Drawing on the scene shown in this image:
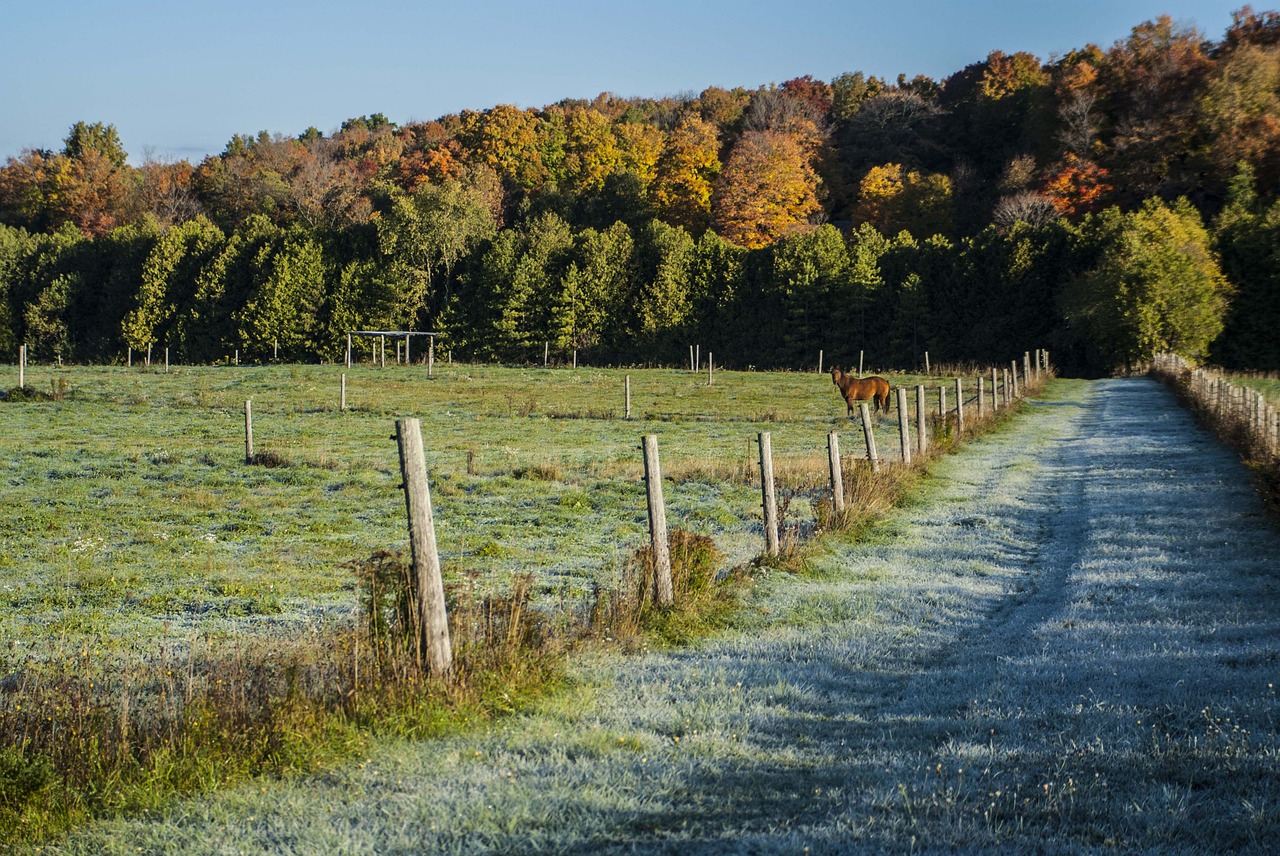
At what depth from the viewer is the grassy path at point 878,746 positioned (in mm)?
4805

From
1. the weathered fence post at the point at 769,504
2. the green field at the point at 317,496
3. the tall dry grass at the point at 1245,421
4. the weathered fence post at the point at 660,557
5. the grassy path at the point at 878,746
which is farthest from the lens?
the tall dry grass at the point at 1245,421

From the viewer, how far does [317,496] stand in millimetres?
18281

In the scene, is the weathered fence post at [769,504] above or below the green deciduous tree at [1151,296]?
below

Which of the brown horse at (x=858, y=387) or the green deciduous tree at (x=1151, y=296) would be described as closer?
the brown horse at (x=858, y=387)

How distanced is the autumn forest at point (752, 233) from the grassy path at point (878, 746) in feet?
165

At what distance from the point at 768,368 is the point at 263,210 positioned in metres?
49.7

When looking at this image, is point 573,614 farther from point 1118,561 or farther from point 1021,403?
point 1021,403

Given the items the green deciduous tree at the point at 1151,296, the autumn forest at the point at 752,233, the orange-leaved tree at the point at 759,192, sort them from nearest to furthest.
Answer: the green deciduous tree at the point at 1151,296
the autumn forest at the point at 752,233
the orange-leaved tree at the point at 759,192

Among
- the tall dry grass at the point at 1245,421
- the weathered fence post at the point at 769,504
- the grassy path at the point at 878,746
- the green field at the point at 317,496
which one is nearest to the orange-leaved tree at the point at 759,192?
the green field at the point at 317,496

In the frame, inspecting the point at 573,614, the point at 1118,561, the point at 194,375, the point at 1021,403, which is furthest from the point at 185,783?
the point at 194,375

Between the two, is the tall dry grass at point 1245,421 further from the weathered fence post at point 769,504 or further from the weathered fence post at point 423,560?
the weathered fence post at point 423,560

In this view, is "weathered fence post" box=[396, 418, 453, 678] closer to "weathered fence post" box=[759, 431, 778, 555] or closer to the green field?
the green field

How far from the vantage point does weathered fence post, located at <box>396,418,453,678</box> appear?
662cm

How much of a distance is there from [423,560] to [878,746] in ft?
9.12
